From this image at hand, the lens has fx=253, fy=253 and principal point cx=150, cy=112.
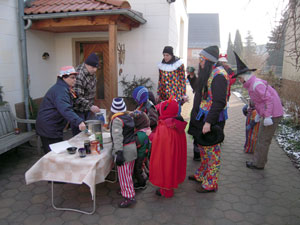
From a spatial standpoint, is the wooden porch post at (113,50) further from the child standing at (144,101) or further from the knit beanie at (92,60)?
the child standing at (144,101)

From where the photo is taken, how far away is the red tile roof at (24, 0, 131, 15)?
5.34 metres

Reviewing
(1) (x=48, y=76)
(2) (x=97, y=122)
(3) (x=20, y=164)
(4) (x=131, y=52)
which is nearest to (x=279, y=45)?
(2) (x=97, y=122)

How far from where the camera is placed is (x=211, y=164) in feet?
11.1

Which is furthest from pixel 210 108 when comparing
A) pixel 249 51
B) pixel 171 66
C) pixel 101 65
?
pixel 249 51

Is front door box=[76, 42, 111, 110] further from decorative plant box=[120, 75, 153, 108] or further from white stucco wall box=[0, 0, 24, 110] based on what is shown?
white stucco wall box=[0, 0, 24, 110]

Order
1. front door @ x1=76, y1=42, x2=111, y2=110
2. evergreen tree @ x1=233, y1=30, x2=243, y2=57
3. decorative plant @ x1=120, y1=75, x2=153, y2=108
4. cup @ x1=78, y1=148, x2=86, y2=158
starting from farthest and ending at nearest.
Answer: evergreen tree @ x1=233, y1=30, x2=243, y2=57 < front door @ x1=76, y1=42, x2=111, y2=110 < decorative plant @ x1=120, y1=75, x2=153, y2=108 < cup @ x1=78, y1=148, x2=86, y2=158

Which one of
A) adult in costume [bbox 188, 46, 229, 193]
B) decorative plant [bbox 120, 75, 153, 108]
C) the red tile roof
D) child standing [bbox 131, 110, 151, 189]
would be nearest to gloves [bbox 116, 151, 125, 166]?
child standing [bbox 131, 110, 151, 189]

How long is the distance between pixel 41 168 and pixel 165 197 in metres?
1.66

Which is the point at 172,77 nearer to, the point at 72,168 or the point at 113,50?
the point at 113,50

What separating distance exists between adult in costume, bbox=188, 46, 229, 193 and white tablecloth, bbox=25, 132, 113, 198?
1.29 m

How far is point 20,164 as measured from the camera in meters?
4.55

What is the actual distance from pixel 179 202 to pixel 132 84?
421 cm

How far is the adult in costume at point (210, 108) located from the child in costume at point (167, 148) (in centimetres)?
27

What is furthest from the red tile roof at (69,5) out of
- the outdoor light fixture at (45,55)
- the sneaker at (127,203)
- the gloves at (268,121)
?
the sneaker at (127,203)
